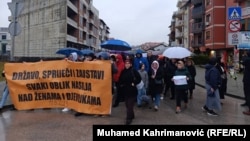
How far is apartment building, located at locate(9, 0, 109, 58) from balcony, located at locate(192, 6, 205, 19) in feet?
72.1

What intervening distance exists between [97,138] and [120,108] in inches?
230

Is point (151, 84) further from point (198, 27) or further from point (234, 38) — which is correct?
point (198, 27)

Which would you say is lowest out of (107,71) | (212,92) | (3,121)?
(3,121)

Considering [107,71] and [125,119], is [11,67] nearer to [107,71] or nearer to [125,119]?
[107,71]

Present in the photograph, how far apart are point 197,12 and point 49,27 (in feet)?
93.2

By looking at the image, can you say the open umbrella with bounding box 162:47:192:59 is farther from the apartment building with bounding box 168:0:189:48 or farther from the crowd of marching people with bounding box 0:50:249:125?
the apartment building with bounding box 168:0:189:48

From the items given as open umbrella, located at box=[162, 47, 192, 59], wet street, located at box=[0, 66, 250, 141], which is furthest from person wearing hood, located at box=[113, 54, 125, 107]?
open umbrella, located at box=[162, 47, 192, 59]

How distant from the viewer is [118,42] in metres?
14.8

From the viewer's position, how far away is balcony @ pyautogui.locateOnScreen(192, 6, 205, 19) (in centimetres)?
6475

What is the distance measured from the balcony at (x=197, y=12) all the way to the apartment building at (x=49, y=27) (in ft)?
72.1

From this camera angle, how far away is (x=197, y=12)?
66625 millimetres

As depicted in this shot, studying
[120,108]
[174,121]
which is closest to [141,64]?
[120,108]

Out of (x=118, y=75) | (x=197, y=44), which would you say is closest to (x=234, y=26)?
(x=118, y=75)

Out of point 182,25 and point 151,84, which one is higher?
point 182,25
